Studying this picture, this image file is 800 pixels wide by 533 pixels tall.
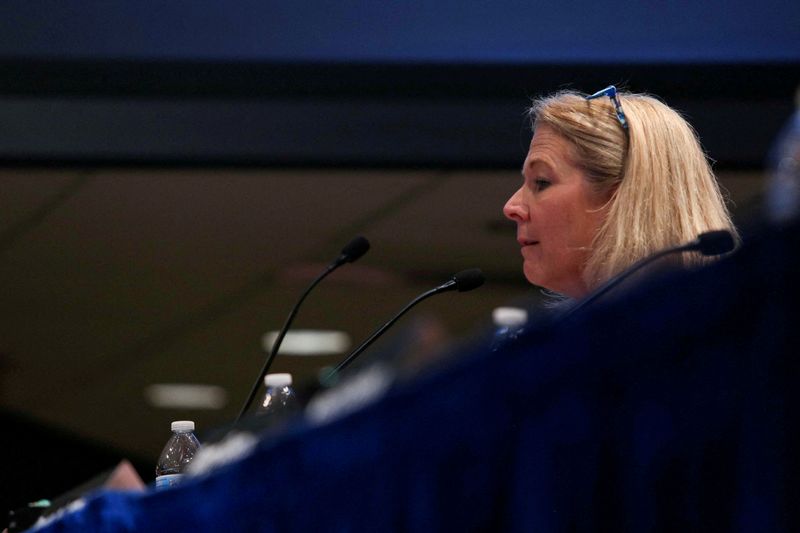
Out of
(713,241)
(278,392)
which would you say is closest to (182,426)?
(278,392)

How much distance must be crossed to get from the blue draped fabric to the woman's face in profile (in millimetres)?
1153

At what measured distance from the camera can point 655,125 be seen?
6.70 ft

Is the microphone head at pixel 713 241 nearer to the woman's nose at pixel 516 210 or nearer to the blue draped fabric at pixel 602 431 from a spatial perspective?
the blue draped fabric at pixel 602 431

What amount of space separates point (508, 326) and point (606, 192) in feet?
4.13

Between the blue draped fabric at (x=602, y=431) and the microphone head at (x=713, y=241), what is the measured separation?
49cm

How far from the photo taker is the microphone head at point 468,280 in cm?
200

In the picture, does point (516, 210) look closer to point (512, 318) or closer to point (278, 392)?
point (278, 392)

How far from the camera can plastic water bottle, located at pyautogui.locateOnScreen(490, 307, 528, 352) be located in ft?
2.53

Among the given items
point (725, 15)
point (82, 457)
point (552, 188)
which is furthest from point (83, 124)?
point (82, 457)

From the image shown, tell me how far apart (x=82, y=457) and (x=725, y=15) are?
627cm

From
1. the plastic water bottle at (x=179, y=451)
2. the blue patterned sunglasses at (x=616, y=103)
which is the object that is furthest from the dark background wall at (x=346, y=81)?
the plastic water bottle at (x=179, y=451)

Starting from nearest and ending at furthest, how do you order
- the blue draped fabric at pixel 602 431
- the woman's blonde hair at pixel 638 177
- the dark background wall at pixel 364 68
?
the blue draped fabric at pixel 602 431
the woman's blonde hair at pixel 638 177
the dark background wall at pixel 364 68

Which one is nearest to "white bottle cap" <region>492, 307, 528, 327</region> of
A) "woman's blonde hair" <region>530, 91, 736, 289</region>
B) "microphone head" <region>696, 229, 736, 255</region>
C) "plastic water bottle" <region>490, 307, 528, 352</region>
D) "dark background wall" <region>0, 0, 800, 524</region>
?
"plastic water bottle" <region>490, 307, 528, 352</region>

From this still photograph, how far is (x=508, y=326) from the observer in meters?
0.81
